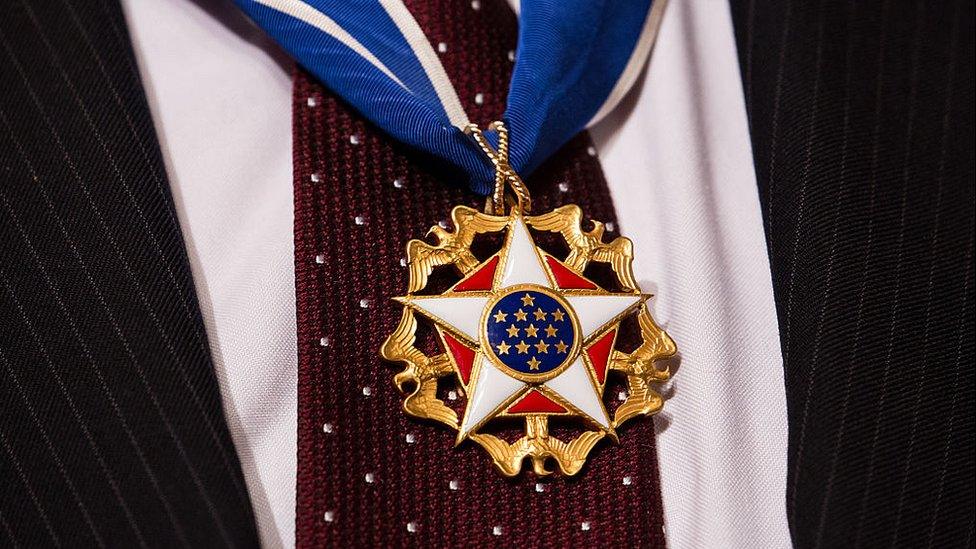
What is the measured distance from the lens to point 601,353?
0.75 meters

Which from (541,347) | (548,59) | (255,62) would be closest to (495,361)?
(541,347)

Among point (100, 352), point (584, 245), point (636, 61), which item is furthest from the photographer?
point (636, 61)

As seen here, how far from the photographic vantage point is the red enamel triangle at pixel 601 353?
741 mm

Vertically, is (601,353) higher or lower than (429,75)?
lower

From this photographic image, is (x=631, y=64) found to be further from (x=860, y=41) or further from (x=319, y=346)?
(x=319, y=346)

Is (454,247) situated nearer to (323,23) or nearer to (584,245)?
(584,245)

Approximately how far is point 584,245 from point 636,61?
0.26m

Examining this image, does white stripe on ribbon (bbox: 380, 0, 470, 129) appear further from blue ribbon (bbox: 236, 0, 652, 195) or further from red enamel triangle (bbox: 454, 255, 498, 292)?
red enamel triangle (bbox: 454, 255, 498, 292)

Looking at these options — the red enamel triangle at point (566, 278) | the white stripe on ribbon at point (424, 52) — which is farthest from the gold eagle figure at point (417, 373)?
the white stripe on ribbon at point (424, 52)

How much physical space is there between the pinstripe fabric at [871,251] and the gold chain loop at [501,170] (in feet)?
0.75

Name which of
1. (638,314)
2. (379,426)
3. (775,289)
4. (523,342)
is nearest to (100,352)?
(379,426)

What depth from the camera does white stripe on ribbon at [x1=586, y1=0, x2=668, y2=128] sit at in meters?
0.90

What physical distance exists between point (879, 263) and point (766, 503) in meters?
0.23

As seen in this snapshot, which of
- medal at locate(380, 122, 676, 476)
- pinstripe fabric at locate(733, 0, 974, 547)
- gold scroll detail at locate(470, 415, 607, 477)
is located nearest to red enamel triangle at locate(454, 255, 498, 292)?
medal at locate(380, 122, 676, 476)
